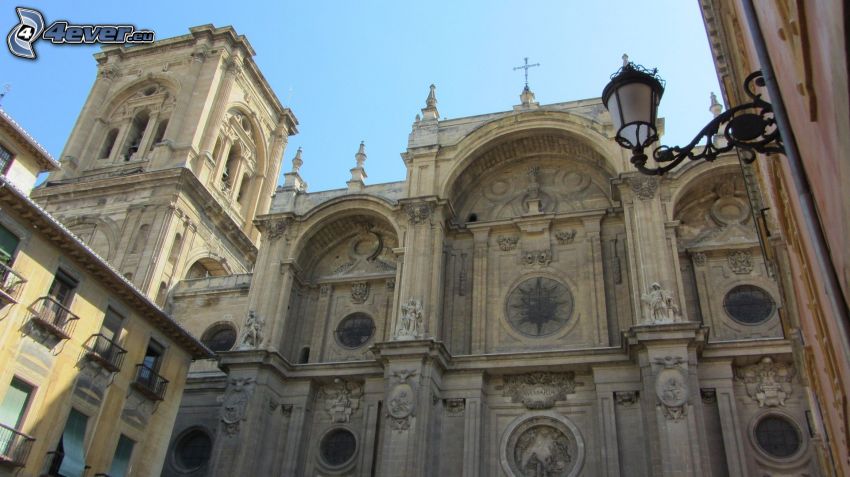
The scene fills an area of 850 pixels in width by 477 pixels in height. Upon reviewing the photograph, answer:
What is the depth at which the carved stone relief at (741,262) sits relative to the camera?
75.1 feet

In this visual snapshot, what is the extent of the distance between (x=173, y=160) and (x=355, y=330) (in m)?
15.0

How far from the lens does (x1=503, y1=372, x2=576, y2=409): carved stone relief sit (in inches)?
874

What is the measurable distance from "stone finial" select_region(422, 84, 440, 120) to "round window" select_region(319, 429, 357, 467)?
1249 centimetres

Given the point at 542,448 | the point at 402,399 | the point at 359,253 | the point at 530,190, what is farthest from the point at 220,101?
the point at 542,448

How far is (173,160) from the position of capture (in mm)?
35125

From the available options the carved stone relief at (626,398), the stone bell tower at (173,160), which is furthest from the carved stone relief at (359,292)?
the carved stone relief at (626,398)

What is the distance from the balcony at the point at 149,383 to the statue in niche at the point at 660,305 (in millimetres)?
14335

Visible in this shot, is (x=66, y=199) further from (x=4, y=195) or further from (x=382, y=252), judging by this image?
(x=4, y=195)

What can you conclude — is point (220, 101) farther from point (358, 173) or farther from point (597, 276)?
point (597, 276)

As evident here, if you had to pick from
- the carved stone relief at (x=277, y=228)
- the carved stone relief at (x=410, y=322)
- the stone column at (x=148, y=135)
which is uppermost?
the stone column at (x=148, y=135)

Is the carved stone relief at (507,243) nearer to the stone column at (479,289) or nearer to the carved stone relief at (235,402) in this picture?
the stone column at (479,289)

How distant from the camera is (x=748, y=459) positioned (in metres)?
19.5

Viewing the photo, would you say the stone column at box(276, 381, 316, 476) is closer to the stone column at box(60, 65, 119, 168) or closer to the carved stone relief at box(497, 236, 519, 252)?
the carved stone relief at box(497, 236, 519, 252)

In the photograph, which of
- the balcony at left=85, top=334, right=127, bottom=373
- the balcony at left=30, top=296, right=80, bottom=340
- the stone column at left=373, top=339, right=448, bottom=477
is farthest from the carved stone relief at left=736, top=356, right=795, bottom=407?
the balcony at left=30, top=296, right=80, bottom=340
